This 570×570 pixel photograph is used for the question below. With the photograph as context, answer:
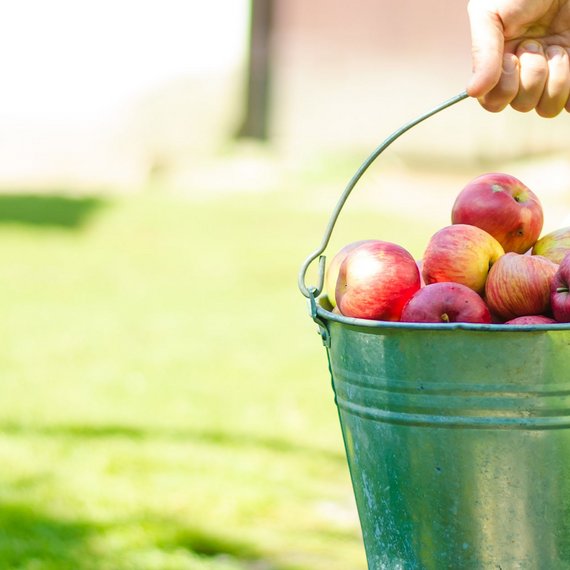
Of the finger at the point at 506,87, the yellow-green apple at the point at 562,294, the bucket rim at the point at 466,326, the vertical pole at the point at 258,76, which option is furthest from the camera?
the vertical pole at the point at 258,76

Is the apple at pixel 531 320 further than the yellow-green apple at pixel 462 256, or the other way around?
the yellow-green apple at pixel 462 256

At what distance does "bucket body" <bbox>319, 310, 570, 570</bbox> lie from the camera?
1657mm

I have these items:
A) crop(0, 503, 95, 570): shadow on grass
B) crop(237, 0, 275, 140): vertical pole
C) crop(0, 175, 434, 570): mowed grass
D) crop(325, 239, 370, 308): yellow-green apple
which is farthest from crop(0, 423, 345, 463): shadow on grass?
crop(237, 0, 275, 140): vertical pole

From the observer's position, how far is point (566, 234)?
197 cm

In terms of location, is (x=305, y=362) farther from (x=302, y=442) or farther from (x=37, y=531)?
(x=37, y=531)

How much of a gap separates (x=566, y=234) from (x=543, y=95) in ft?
0.94

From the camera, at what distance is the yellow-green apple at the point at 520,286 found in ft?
5.89

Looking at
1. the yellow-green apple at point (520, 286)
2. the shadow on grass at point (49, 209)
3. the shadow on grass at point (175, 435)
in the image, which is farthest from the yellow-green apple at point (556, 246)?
the shadow on grass at point (49, 209)

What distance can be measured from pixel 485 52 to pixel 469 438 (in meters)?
0.71

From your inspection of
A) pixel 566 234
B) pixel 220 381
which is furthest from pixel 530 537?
pixel 220 381

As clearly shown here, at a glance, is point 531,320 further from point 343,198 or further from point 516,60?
point 516,60

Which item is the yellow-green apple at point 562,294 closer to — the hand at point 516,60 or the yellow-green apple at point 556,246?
the yellow-green apple at point 556,246

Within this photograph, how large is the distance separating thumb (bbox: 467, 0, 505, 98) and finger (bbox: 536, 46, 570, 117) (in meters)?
0.14

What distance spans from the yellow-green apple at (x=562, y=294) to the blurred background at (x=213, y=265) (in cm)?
149
